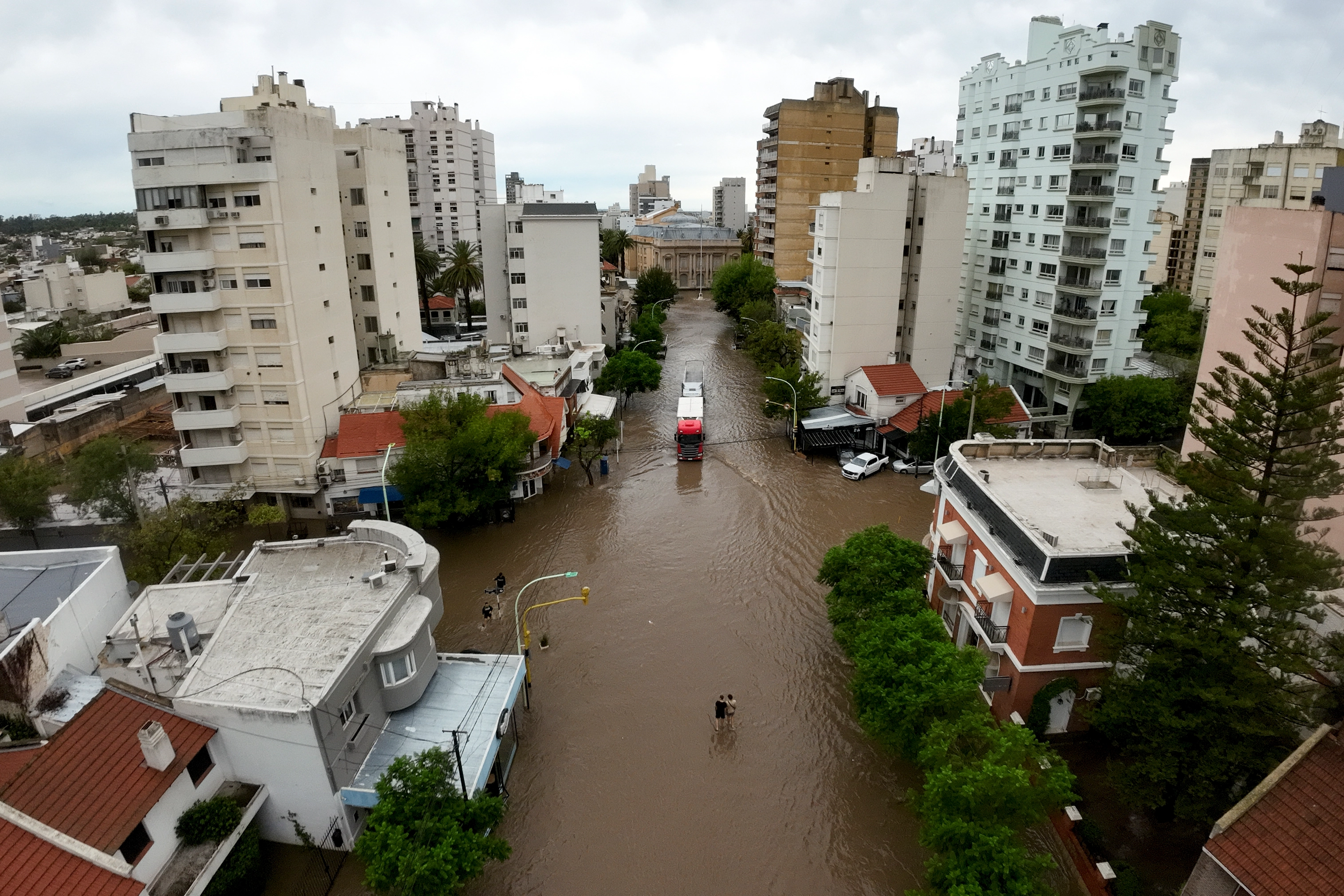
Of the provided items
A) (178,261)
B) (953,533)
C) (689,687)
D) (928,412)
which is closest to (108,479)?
(178,261)

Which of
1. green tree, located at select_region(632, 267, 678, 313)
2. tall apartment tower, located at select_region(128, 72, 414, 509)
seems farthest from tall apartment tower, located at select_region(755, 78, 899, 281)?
tall apartment tower, located at select_region(128, 72, 414, 509)

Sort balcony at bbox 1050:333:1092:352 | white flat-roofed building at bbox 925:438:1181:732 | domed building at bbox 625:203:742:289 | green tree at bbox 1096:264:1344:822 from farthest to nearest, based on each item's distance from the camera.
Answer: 1. domed building at bbox 625:203:742:289
2. balcony at bbox 1050:333:1092:352
3. white flat-roofed building at bbox 925:438:1181:732
4. green tree at bbox 1096:264:1344:822

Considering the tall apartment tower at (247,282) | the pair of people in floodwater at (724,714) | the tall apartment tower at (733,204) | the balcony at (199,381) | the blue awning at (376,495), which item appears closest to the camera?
the pair of people in floodwater at (724,714)

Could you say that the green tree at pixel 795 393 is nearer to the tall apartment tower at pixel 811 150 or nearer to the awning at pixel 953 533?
the awning at pixel 953 533

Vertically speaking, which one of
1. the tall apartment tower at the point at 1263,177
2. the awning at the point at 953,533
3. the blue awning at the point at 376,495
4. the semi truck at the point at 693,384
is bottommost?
the blue awning at the point at 376,495

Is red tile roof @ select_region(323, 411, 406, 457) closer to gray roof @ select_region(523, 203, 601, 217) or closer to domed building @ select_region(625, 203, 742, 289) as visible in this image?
gray roof @ select_region(523, 203, 601, 217)

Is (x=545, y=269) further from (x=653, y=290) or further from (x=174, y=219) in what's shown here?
(x=653, y=290)

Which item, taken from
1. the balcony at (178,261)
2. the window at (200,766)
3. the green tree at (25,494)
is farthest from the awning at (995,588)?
the green tree at (25,494)

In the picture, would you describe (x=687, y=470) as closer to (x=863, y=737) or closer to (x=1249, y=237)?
(x=863, y=737)

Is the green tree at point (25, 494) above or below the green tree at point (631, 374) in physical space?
below
